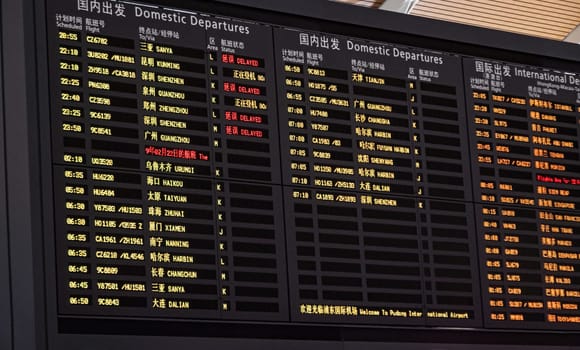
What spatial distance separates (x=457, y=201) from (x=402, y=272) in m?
0.50

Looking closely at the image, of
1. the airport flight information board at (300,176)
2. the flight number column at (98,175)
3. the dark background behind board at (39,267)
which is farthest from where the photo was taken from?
the airport flight information board at (300,176)

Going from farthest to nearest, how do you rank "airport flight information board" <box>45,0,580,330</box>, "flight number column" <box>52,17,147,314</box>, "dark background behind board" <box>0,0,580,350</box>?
"airport flight information board" <box>45,0,580,330</box> → "flight number column" <box>52,17,147,314</box> → "dark background behind board" <box>0,0,580,350</box>

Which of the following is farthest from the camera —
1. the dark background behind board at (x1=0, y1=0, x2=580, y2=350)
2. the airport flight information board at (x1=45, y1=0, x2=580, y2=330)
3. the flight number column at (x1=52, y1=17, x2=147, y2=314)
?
the airport flight information board at (x1=45, y1=0, x2=580, y2=330)

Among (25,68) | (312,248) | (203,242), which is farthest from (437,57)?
(25,68)

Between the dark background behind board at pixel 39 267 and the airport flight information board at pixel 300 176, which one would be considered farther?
the airport flight information board at pixel 300 176

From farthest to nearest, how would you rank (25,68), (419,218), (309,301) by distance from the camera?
(419,218), (309,301), (25,68)

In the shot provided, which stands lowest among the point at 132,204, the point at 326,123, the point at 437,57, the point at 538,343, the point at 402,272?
the point at 538,343

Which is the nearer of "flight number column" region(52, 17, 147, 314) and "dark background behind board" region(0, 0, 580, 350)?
"dark background behind board" region(0, 0, 580, 350)

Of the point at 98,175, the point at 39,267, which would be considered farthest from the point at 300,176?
the point at 39,267

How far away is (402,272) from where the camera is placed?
527cm

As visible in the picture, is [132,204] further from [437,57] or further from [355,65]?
[437,57]

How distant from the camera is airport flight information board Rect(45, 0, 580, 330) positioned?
4625mm

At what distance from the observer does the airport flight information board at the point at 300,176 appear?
4625 mm

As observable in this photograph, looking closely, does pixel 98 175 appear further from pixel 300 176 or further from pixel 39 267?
pixel 300 176
